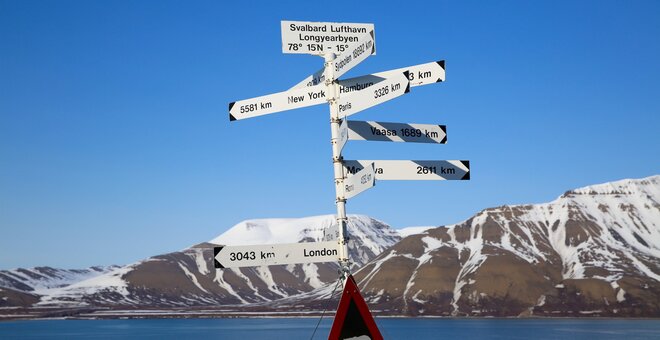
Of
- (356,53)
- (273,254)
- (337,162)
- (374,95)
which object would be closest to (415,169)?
(337,162)

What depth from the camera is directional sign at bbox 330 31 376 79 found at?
1134cm

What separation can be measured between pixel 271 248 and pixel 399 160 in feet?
7.43

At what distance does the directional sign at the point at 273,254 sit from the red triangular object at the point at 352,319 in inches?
55.4

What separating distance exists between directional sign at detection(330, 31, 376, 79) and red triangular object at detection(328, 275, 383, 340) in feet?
11.0

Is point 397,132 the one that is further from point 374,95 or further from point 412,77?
point 374,95

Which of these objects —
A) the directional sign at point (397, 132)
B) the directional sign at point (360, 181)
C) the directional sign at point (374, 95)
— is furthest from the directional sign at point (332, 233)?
the directional sign at point (374, 95)

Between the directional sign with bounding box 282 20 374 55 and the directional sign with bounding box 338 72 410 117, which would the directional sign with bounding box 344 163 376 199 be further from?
the directional sign with bounding box 282 20 374 55

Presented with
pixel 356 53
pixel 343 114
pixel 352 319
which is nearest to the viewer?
pixel 352 319

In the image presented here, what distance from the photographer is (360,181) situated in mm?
10578

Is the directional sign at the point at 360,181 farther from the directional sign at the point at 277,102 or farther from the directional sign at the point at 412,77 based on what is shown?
the directional sign at the point at 412,77

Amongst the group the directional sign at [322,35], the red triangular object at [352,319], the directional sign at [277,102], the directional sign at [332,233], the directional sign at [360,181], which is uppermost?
the directional sign at [322,35]

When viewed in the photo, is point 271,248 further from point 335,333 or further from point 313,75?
point 313,75

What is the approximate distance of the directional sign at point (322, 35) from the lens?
40.6 feet

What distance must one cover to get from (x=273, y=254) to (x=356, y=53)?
120 inches
